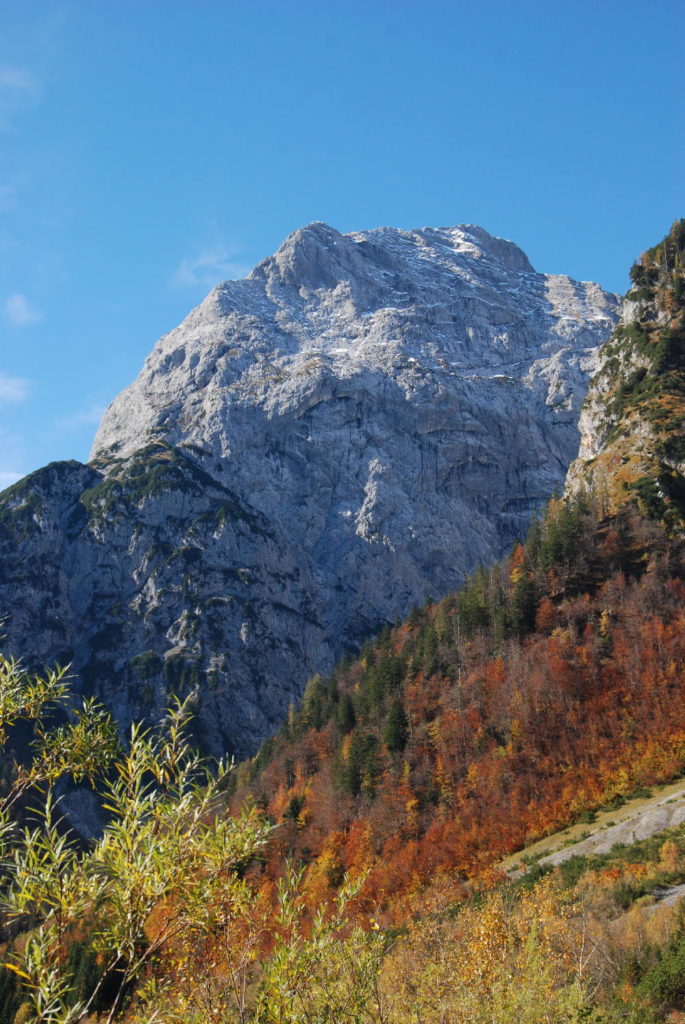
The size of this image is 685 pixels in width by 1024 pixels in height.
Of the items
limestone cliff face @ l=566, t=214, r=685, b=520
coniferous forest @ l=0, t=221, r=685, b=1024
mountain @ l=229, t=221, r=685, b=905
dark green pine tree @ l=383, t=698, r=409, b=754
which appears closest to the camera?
coniferous forest @ l=0, t=221, r=685, b=1024

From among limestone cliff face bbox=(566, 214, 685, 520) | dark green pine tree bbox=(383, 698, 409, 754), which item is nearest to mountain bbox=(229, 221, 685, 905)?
dark green pine tree bbox=(383, 698, 409, 754)

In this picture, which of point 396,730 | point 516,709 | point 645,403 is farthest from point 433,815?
point 645,403

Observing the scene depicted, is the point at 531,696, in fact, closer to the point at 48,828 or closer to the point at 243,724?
the point at 48,828

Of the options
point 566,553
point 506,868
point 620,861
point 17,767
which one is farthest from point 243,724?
point 17,767

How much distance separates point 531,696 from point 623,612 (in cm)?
1651

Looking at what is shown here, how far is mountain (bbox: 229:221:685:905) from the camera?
7944 centimetres

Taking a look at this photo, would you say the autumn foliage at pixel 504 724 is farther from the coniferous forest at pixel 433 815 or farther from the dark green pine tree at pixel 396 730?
the coniferous forest at pixel 433 815

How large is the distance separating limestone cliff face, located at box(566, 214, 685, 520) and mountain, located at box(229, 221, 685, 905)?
49cm

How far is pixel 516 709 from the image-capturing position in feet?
299

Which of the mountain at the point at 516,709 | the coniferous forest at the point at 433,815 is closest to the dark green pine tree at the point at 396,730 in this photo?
the mountain at the point at 516,709

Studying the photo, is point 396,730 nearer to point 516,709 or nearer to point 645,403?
point 516,709

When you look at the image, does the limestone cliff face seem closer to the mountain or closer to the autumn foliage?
the mountain

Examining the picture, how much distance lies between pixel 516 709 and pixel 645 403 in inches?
2646

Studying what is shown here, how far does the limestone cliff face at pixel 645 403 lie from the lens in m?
110
